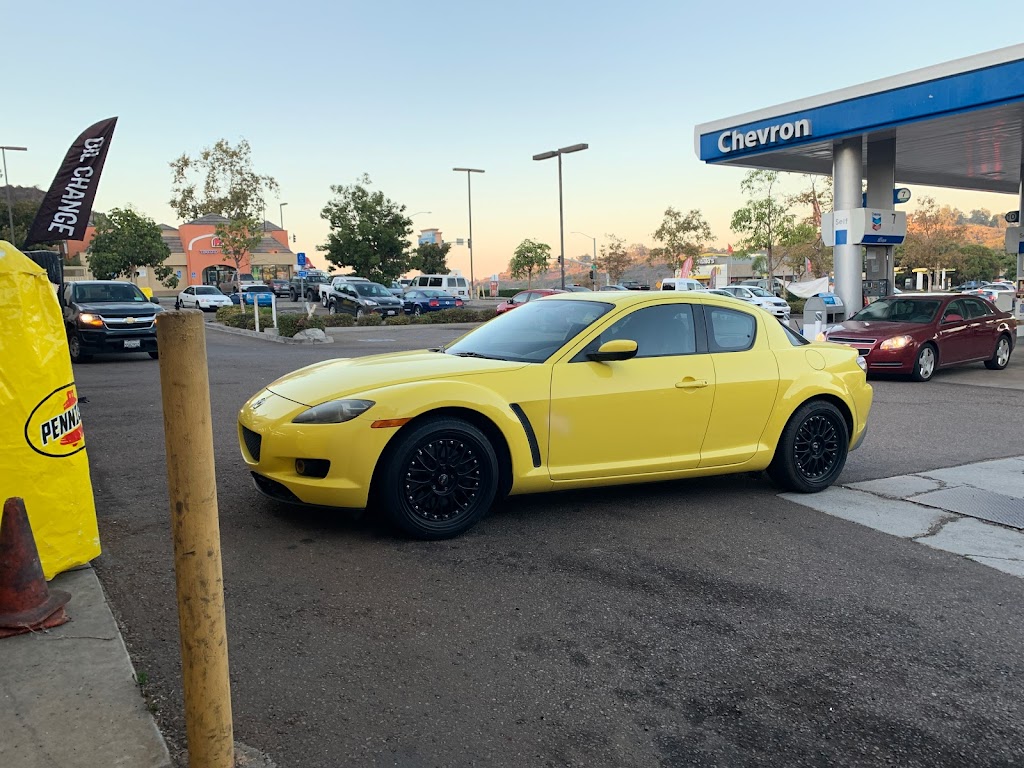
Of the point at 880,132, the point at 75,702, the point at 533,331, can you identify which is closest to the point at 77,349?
the point at 533,331

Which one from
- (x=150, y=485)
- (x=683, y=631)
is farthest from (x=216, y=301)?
(x=683, y=631)

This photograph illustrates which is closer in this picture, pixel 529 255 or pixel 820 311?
pixel 820 311

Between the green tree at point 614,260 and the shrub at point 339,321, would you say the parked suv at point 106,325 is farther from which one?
the green tree at point 614,260

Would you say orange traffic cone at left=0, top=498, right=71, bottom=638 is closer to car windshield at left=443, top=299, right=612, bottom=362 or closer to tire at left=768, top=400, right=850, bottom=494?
car windshield at left=443, top=299, right=612, bottom=362

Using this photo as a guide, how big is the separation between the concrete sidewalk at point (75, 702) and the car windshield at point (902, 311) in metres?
13.4

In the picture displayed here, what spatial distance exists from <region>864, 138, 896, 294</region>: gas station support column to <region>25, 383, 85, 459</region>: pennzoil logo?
744 inches

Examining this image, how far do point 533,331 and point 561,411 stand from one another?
2.78ft

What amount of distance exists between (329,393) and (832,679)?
308 centimetres

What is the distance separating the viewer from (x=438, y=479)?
491 cm

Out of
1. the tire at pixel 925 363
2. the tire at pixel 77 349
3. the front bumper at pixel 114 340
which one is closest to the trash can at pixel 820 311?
the tire at pixel 925 363

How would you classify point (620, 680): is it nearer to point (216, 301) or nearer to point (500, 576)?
point (500, 576)

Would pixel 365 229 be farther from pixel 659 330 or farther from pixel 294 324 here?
pixel 659 330

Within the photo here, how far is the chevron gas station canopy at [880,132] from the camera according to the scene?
15.5 meters

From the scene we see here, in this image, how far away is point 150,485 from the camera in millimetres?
6277
